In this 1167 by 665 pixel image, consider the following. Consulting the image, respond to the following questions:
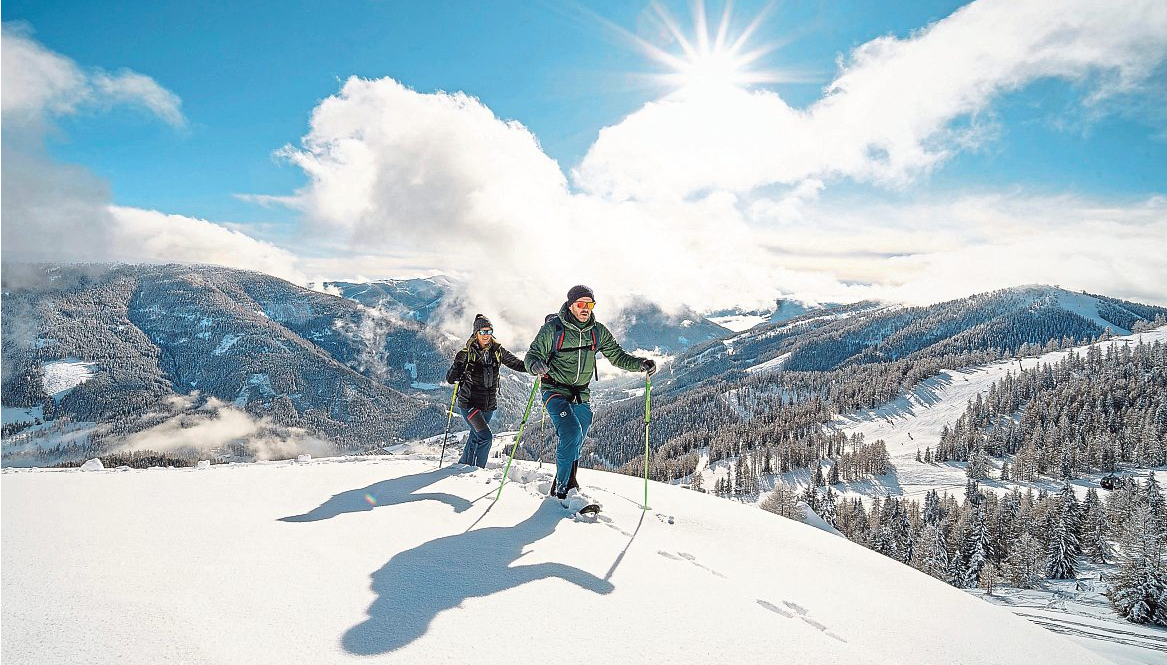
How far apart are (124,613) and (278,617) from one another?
0.84m

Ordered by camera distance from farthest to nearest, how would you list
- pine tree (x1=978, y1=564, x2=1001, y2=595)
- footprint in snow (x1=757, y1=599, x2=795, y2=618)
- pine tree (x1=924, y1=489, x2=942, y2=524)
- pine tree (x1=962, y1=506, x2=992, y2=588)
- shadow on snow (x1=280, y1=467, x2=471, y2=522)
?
pine tree (x1=924, y1=489, x2=942, y2=524) → pine tree (x1=962, y1=506, x2=992, y2=588) → pine tree (x1=978, y1=564, x2=1001, y2=595) → shadow on snow (x1=280, y1=467, x2=471, y2=522) → footprint in snow (x1=757, y1=599, x2=795, y2=618)

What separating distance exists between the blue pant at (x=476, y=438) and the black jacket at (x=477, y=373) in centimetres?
18

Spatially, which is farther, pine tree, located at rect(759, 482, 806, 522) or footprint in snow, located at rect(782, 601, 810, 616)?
pine tree, located at rect(759, 482, 806, 522)

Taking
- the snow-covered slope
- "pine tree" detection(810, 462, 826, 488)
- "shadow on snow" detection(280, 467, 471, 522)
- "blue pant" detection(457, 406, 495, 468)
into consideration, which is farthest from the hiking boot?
the snow-covered slope

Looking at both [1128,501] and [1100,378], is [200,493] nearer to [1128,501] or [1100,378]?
[1128,501]

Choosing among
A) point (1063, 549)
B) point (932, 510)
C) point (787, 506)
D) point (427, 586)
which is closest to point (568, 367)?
point (427, 586)

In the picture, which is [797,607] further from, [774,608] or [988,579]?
[988,579]

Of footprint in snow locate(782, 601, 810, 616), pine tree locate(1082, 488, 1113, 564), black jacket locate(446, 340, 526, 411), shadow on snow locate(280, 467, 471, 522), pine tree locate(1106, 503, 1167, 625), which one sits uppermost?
black jacket locate(446, 340, 526, 411)

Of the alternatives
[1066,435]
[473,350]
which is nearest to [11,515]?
[473,350]

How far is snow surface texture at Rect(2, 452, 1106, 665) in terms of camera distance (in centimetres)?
281

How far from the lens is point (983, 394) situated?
18912cm

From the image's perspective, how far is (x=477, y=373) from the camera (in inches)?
390

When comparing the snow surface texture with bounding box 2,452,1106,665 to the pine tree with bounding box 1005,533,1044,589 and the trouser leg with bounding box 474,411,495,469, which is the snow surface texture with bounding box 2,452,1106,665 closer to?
the trouser leg with bounding box 474,411,495,469

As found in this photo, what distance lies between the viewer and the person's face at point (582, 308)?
7418mm
